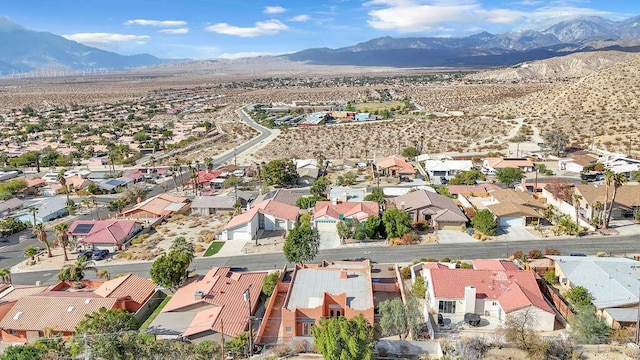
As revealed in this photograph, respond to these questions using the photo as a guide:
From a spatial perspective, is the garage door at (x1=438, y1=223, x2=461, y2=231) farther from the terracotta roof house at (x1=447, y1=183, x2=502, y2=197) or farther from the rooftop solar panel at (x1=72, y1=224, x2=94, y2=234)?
the rooftop solar panel at (x1=72, y1=224, x2=94, y2=234)

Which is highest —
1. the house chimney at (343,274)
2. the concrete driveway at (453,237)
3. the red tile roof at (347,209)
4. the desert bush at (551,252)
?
the red tile roof at (347,209)

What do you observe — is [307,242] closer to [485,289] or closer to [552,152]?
[485,289]

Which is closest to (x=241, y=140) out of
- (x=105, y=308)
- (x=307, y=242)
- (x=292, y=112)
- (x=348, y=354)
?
(x=292, y=112)

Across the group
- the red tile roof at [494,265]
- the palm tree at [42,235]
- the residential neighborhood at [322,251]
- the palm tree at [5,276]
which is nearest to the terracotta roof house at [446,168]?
the residential neighborhood at [322,251]

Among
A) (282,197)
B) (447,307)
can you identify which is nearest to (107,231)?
(282,197)

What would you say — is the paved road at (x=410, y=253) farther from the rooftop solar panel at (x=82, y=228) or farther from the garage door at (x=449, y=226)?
the rooftop solar panel at (x=82, y=228)

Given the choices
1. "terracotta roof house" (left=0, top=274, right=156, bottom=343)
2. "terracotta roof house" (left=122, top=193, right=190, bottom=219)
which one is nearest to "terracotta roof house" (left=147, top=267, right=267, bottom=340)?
"terracotta roof house" (left=0, top=274, right=156, bottom=343)
